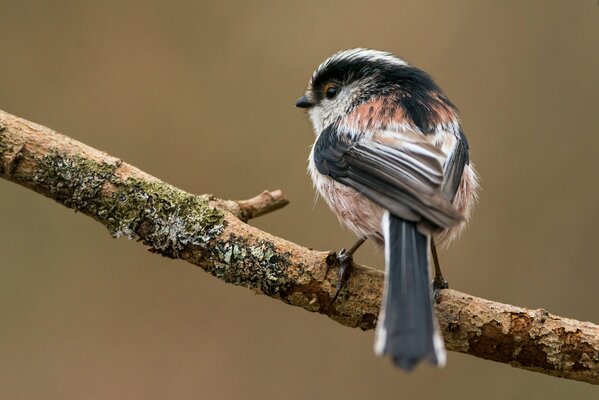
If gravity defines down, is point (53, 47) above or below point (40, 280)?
above

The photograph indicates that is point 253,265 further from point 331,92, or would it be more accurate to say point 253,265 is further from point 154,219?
point 331,92

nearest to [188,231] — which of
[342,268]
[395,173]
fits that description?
[342,268]

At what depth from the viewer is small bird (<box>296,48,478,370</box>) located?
2.29m

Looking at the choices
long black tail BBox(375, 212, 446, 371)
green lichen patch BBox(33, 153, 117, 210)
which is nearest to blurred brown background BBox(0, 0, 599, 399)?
long black tail BBox(375, 212, 446, 371)

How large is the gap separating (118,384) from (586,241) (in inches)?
130

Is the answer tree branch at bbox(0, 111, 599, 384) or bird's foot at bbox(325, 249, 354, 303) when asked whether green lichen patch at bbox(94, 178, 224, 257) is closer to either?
tree branch at bbox(0, 111, 599, 384)

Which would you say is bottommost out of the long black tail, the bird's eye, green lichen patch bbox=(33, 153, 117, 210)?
the long black tail

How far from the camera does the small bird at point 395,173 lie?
90.4 inches

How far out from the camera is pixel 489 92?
5.68 metres

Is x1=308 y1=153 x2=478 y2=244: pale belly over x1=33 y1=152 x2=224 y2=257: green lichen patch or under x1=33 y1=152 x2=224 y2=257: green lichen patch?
over

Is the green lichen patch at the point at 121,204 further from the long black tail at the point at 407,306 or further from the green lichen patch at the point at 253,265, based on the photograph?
the long black tail at the point at 407,306

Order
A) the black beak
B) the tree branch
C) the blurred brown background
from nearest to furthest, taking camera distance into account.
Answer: the tree branch, the black beak, the blurred brown background

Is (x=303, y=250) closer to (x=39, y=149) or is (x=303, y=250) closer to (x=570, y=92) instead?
(x=39, y=149)

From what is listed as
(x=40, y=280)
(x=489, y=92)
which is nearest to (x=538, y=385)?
(x=489, y=92)
